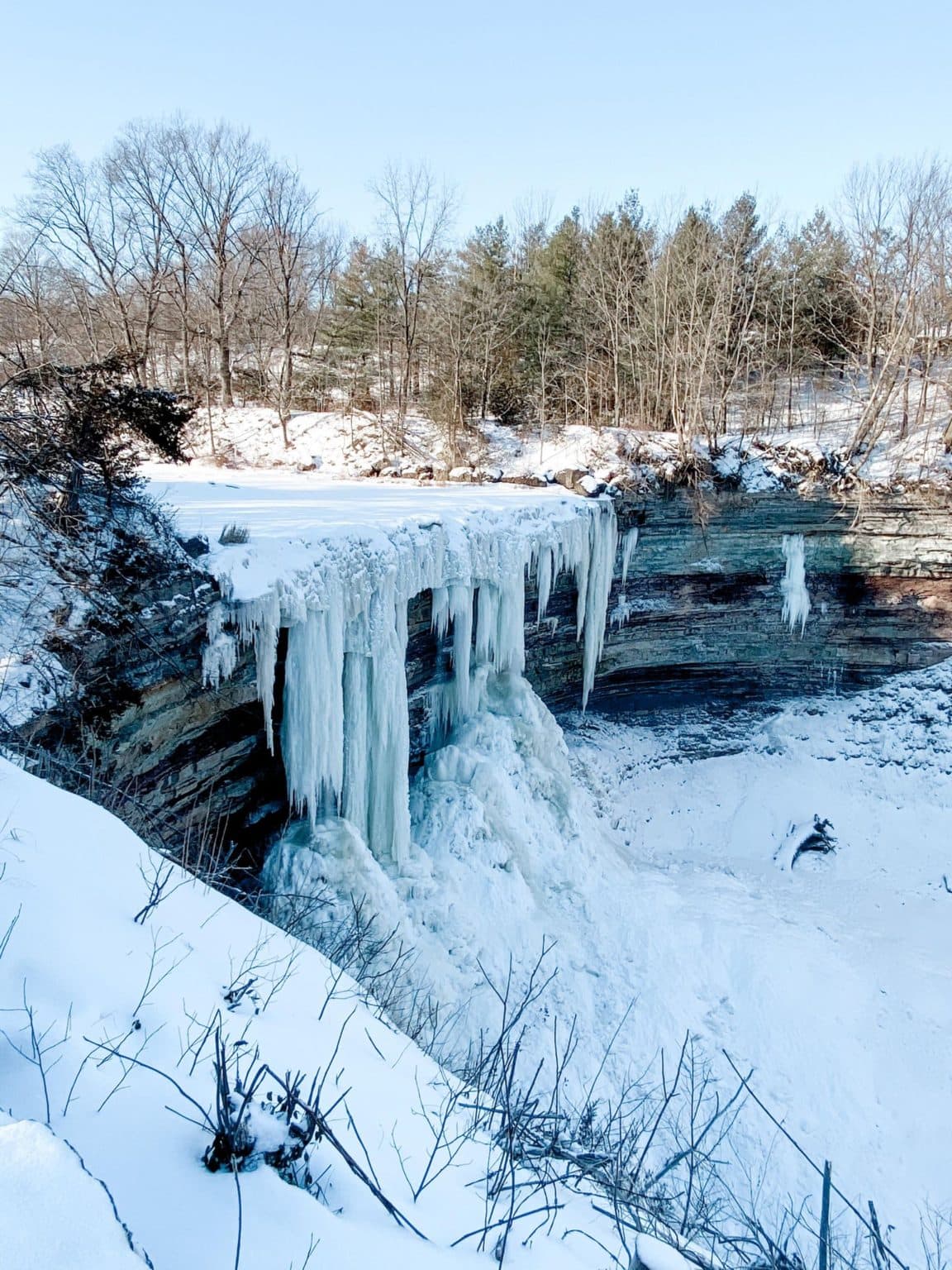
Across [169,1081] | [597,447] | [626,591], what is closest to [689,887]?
[626,591]

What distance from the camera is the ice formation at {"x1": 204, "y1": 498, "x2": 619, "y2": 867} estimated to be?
7.41m

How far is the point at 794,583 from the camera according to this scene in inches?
610

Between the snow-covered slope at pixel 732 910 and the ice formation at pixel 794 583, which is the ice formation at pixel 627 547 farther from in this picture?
the ice formation at pixel 794 583

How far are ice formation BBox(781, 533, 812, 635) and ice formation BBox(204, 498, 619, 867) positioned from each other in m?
6.35

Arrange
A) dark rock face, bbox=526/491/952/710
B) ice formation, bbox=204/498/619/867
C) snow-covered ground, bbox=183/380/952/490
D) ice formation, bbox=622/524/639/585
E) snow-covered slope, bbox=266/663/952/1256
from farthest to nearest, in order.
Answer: snow-covered ground, bbox=183/380/952/490 → dark rock face, bbox=526/491/952/710 → ice formation, bbox=622/524/639/585 → snow-covered slope, bbox=266/663/952/1256 → ice formation, bbox=204/498/619/867

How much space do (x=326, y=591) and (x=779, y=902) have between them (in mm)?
8958

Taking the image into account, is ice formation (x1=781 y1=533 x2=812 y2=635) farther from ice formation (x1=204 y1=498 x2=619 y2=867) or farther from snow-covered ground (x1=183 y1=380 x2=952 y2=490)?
ice formation (x1=204 y1=498 x2=619 y2=867)

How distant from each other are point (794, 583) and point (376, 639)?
36.1 feet

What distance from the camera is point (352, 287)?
22.5 m

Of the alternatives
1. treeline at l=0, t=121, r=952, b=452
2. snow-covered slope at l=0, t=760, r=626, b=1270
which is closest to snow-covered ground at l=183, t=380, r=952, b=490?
treeline at l=0, t=121, r=952, b=452

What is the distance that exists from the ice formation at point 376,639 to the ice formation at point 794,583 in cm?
635

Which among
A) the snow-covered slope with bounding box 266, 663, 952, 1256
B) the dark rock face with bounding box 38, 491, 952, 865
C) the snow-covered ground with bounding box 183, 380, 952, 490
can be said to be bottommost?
the snow-covered slope with bounding box 266, 663, 952, 1256

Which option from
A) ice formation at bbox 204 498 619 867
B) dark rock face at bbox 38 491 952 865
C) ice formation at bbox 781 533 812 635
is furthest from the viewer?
ice formation at bbox 781 533 812 635

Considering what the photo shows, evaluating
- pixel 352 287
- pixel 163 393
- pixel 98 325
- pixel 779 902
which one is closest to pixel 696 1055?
pixel 779 902
